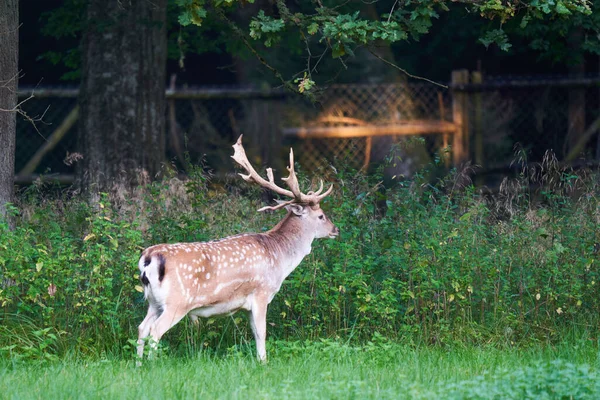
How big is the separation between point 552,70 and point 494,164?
406cm

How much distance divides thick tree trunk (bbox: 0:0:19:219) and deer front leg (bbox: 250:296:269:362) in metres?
2.32

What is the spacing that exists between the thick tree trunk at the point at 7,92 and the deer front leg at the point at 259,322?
7.61 feet

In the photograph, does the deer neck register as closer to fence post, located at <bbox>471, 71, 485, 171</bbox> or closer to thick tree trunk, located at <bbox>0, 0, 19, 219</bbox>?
thick tree trunk, located at <bbox>0, 0, 19, 219</bbox>

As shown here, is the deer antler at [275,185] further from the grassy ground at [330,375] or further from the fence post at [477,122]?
the fence post at [477,122]

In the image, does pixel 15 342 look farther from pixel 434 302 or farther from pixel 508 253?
pixel 508 253

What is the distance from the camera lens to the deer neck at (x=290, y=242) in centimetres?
777

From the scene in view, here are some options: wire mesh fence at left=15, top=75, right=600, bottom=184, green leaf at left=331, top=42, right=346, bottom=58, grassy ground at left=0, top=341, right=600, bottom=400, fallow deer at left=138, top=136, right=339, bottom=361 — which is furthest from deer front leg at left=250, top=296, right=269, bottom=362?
wire mesh fence at left=15, top=75, right=600, bottom=184

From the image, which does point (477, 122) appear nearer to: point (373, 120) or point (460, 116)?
point (460, 116)

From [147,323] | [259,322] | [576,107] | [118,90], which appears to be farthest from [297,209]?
[576,107]

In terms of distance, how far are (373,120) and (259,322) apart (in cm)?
655

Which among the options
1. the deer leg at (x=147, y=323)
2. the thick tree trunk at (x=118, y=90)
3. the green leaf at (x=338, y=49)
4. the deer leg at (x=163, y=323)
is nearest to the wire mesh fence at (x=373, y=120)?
the thick tree trunk at (x=118, y=90)

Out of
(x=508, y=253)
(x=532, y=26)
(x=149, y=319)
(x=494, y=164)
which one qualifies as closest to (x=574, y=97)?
(x=494, y=164)

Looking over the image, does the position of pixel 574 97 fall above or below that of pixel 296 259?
above

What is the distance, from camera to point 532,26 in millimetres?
10930
